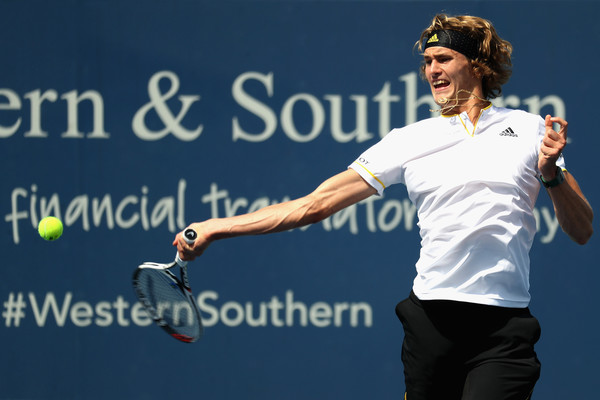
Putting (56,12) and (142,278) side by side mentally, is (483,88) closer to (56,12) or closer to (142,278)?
(142,278)

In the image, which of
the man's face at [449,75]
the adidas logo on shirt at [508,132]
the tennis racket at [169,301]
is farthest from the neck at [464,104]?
the tennis racket at [169,301]

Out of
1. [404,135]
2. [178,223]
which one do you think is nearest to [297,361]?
[178,223]

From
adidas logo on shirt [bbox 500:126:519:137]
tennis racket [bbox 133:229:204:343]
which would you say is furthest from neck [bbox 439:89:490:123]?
tennis racket [bbox 133:229:204:343]

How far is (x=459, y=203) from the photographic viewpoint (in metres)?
2.28

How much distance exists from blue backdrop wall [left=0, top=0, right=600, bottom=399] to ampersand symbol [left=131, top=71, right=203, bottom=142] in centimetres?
1

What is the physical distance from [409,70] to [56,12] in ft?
6.68

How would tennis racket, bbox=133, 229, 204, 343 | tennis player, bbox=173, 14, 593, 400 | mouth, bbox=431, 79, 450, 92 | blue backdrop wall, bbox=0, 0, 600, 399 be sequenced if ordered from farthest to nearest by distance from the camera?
1. blue backdrop wall, bbox=0, 0, 600, 399
2. tennis racket, bbox=133, 229, 204, 343
3. mouth, bbox=431, 79, 450, 92
4. tennis player, bbox=173, 14, 593, 400

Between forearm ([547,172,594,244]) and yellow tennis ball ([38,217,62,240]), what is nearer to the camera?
forearm ([547,172,594,244])

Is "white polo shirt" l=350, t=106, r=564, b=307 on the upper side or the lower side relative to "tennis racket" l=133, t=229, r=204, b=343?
upper

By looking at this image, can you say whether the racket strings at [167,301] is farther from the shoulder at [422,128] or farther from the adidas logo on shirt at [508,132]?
the adidas logo on shirt at [508,132]

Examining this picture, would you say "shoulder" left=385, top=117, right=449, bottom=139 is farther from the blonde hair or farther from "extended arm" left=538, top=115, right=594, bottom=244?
"extended arm" left=538, top=115, right=594, bottom=244

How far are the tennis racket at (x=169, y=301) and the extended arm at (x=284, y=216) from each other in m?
0.30

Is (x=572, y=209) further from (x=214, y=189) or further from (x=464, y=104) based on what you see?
(x=214, y=189)

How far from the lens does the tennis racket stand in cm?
268
